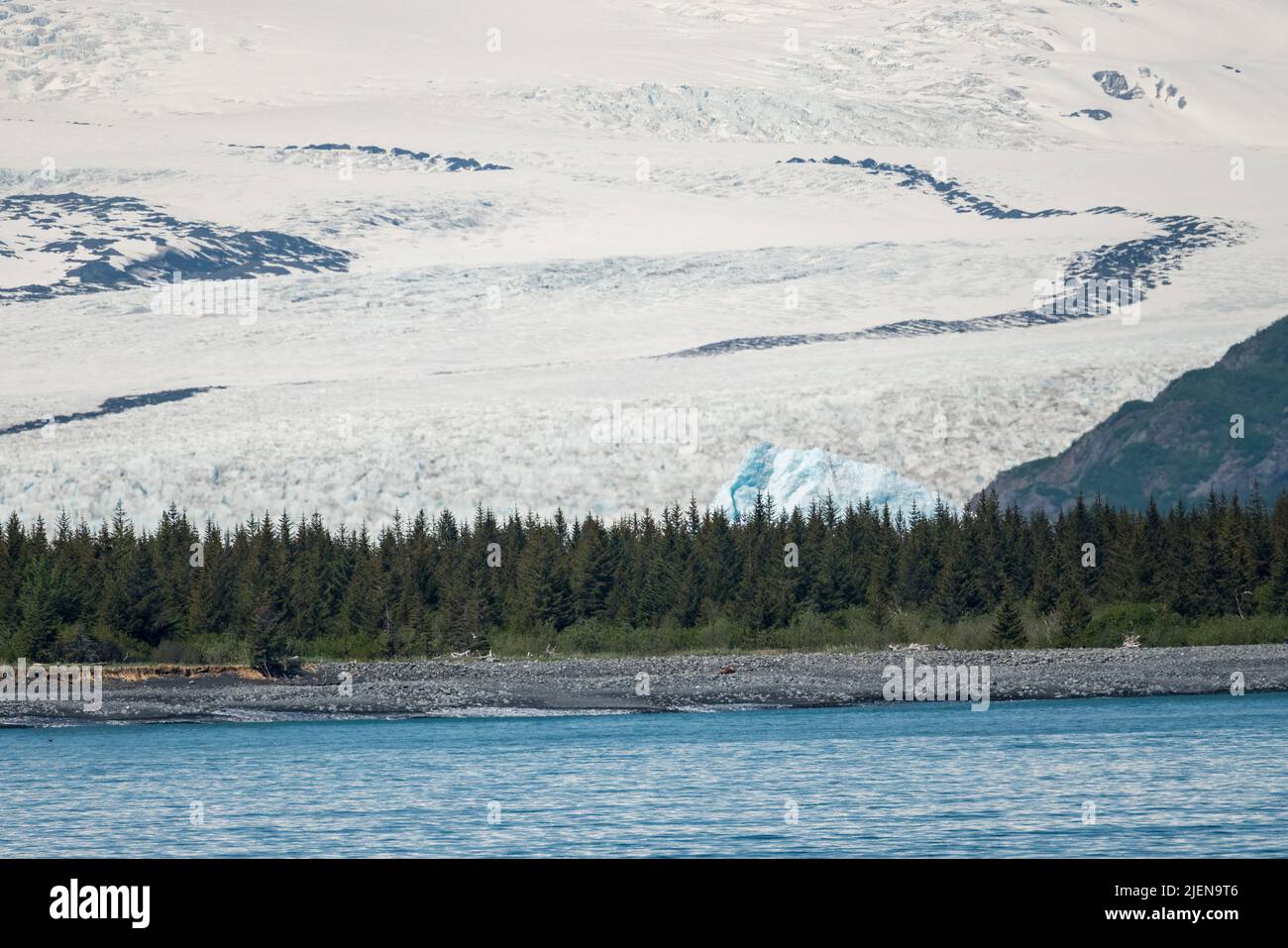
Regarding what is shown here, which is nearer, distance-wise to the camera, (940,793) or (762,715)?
(940,793)

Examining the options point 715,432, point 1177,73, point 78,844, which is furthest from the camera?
point 1177,73

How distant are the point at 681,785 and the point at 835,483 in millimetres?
40152

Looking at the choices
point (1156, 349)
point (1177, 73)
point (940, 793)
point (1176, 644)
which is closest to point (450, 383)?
point (1156, 349)

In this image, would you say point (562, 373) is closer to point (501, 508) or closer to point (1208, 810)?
point (501, 508)

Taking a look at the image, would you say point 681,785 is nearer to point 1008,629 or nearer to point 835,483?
point 1008,629

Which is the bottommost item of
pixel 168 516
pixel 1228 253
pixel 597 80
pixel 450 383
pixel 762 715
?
pixel 762 715

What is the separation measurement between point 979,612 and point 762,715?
16147mm

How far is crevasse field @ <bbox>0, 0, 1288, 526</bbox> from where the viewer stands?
70.2m

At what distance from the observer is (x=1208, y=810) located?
2373cm

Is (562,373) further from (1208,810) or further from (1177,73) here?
(1177,73)

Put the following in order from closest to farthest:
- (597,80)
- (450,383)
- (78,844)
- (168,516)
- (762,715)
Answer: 1. (78,844)
2. (762,715)
3. (168,516)
4. (450,383)
5. (597,80)

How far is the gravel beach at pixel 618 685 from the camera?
1673 inches

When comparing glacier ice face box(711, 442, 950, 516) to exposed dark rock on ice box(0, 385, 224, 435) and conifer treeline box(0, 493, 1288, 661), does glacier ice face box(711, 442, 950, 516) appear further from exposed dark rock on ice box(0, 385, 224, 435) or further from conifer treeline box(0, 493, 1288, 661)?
exposed dark rock on ice box(0, 385, 224, 435)

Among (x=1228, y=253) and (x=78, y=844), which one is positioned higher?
(x=1228, y=253)
